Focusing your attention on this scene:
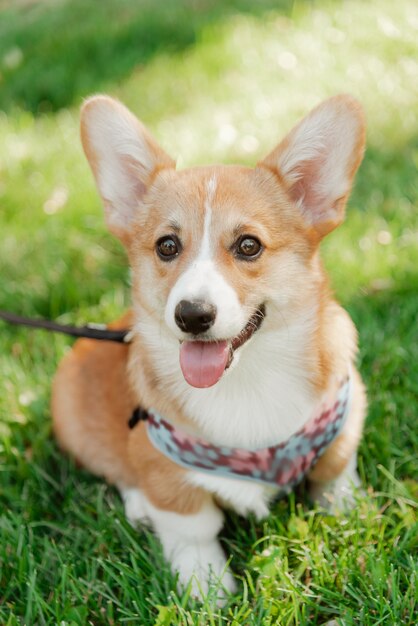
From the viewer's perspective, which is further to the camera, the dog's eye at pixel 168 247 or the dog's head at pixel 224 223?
the dog's eye at pixel 168 247

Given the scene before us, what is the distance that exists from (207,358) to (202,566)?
74 cm

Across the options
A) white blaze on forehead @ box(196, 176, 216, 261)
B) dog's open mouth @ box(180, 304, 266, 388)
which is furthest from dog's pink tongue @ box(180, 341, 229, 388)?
white blaze on forehead @ box(196, 176, 216, 261)

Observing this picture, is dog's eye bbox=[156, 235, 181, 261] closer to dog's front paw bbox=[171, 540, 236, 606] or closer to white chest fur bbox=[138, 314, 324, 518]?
white chest fur bbox=[138, 314, 324, 518]

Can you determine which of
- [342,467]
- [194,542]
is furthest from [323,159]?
[194,542]

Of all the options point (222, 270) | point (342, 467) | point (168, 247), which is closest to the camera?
point (222, 270)

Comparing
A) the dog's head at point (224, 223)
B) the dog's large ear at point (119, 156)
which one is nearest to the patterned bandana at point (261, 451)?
the dog's head at point (224, 223)

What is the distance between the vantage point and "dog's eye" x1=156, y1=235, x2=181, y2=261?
2145mm

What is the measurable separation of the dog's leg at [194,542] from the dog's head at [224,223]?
→ 562 millimetres

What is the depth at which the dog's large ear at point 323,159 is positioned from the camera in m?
2.08

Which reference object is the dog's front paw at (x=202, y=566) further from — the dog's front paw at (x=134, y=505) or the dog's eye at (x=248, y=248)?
the dog's eye at (x=248, y=248)

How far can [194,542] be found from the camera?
233cm

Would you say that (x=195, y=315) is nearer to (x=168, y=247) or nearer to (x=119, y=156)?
(x=168, y=247)

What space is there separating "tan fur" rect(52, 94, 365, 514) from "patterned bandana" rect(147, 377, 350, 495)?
0.19 ft

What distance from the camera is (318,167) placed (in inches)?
87.1
